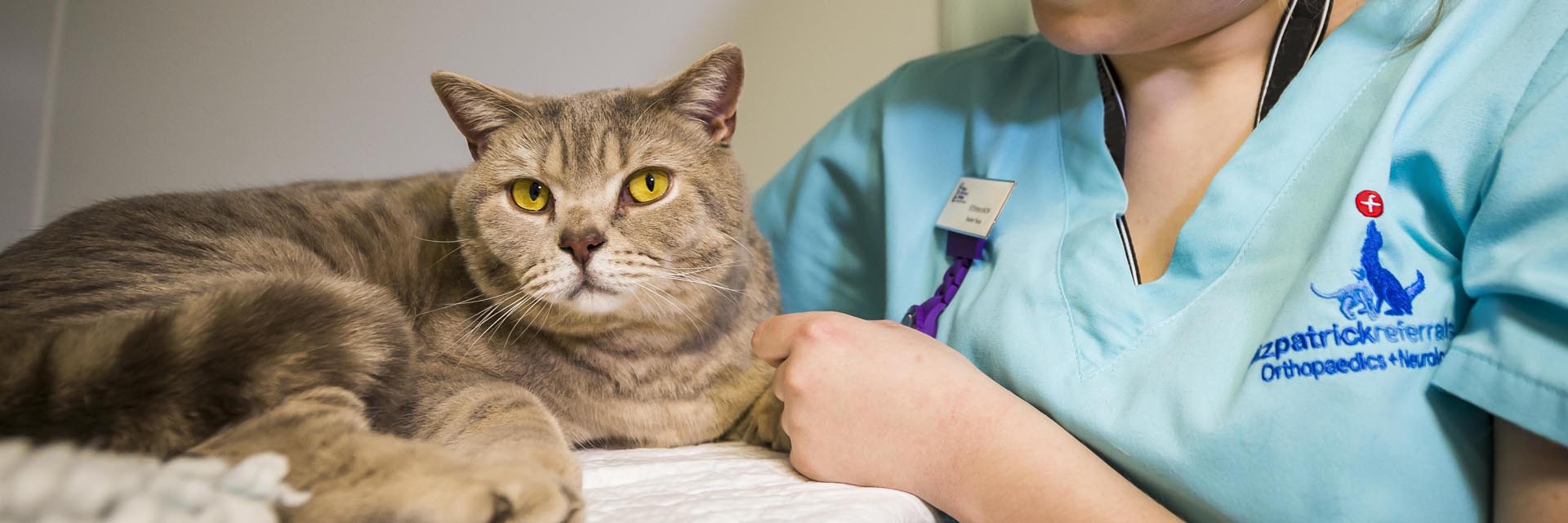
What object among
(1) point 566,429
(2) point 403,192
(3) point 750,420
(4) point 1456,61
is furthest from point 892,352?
(2) point 403,192

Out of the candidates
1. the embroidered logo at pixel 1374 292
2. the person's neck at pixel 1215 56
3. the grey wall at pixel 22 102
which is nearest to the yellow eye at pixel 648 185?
the person's neck at pixel 1215 56

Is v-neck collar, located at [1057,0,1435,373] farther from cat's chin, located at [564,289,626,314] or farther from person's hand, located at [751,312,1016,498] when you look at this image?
cat's chin, located at [564,289,626,314]

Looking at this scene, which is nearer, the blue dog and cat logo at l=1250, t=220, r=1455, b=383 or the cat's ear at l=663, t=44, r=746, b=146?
the blue dog and cat logo at l=1250, t=220, r=1455, b=383

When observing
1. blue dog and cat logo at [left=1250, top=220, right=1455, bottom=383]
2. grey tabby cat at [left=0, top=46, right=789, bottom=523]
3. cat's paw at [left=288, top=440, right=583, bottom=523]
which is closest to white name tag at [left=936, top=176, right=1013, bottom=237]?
grey tabby cat at [left=0, top=46, right=789, bottom=523]

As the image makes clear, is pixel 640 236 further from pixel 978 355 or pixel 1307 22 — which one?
pixel 1307 22

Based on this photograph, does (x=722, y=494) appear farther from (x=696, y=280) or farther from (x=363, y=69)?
(x=363, y=69)

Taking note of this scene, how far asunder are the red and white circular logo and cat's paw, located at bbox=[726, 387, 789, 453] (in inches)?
25.5

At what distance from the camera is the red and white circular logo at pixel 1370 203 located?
2.40 feet

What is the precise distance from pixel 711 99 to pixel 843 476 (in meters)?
0.55

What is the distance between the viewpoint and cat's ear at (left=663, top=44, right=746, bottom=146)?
103cm

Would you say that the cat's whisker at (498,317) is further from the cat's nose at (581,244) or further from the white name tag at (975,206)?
the white name tag at (975,206)

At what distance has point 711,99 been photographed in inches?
43.1

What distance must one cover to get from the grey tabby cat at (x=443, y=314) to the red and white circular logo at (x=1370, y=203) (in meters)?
0.67

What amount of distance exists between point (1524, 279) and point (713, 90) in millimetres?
857
